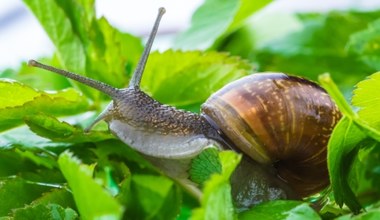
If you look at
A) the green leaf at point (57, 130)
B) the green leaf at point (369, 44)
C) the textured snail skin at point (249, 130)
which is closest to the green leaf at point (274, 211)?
the textured snail skin at point (249, 130)

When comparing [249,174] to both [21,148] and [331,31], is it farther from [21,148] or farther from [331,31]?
[331,31]

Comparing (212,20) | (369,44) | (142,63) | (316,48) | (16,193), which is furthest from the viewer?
(316,48)

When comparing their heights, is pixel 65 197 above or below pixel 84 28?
below

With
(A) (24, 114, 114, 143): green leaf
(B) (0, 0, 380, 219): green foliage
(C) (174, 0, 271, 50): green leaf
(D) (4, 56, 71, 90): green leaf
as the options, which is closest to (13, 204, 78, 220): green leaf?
(B) (0, 0, 380, 219): green foliage

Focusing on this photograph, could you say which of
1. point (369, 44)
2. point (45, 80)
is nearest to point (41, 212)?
point (45, 80)

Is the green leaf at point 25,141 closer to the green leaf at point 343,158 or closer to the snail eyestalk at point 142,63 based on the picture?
the snail eyestalk at point 142,63

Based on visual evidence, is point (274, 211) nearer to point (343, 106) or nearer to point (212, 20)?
point (343, 106)

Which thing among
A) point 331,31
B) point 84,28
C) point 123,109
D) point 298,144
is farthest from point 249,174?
point 331,31
